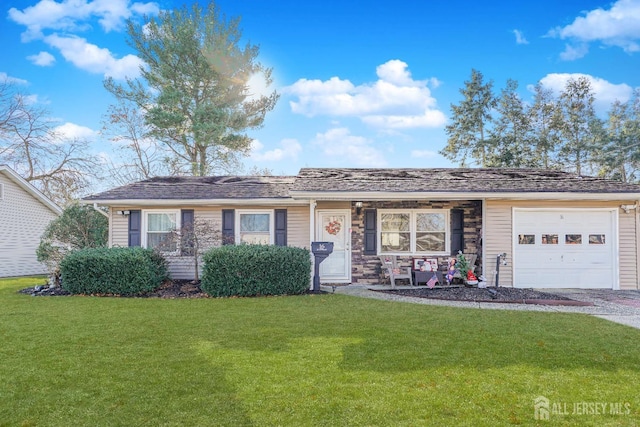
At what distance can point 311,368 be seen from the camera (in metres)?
4.05

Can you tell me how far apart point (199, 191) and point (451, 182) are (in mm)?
7221

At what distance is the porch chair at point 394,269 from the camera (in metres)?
10.0

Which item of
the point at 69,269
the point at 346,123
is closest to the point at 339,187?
the point at 69,269

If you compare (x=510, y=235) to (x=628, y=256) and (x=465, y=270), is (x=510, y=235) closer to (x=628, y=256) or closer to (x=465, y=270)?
(x=465, y=270)

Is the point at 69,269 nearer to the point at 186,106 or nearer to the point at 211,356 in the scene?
the point at 211,356

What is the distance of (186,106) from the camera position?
18.5 meters

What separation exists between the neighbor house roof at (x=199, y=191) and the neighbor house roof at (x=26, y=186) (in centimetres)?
676

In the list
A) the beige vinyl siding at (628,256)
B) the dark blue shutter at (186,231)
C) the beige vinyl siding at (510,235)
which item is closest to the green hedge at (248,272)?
the dark blue shutter at (186,231)

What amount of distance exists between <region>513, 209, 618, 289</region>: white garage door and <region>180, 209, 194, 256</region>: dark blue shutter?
8501 millimetres

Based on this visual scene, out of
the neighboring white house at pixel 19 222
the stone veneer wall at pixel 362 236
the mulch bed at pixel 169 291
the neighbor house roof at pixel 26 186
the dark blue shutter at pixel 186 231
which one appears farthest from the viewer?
the neighboring white house at pixel 19 222

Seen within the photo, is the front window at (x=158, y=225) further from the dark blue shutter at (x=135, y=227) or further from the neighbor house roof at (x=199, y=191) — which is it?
the neighbor house roof at (x=199, y=191)

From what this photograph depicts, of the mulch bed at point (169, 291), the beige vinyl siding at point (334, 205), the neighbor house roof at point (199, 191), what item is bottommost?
the mulch bed at point (169, 291)

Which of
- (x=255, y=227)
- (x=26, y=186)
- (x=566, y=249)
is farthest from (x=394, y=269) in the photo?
(x=26, y=186)

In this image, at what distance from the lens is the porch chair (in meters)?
10.0
